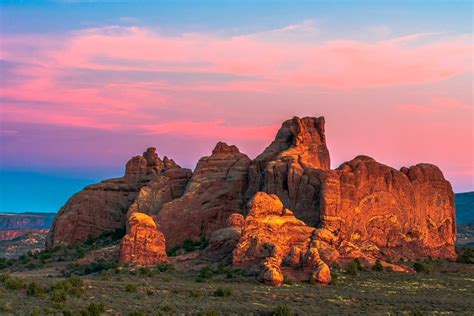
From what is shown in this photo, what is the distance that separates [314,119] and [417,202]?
13.6 meters

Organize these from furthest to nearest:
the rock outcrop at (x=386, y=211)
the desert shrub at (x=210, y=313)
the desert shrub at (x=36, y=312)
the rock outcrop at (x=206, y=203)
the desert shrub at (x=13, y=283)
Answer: the rock outcrop at (x=206, y=203) → the rock outcrop at (x=386, y=211) → the desert shrub at (x=13, y=283) → the desert shrub at (x=210, y=313) → the desert shrub at (x=36, y=312)

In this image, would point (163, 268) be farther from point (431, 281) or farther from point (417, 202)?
point (417, 202)

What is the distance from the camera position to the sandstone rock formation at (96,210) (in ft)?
300

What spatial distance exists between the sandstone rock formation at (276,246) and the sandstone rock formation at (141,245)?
7.98m

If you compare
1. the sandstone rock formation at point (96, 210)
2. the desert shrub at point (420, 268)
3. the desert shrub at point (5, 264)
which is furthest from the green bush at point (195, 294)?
the desert shrub at point (5, 264)

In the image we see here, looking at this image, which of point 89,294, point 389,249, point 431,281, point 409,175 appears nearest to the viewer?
point 89,294

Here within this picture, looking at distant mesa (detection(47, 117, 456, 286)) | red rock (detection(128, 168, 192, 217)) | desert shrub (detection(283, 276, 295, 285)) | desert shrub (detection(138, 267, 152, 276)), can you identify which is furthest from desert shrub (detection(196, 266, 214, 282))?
red rock (detection(128, 168, 192, 217))

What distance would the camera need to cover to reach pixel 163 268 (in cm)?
6788

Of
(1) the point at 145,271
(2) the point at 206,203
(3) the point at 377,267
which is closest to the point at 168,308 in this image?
(1) the point at 145,271

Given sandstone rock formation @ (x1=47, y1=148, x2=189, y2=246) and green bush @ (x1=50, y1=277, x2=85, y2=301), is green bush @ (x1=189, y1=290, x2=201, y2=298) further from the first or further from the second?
sandstone rock formation @ (x1=47, y1=148, x2=189, y2=246)

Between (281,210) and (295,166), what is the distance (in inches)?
369

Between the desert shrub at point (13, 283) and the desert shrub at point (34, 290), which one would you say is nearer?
the desert shrub at point (34, 290)

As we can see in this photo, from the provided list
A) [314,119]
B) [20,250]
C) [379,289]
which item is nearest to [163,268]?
[379,289]

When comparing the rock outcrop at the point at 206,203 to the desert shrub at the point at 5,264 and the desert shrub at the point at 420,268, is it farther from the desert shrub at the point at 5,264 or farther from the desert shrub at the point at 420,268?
the desert shrub at the point at 420,268
